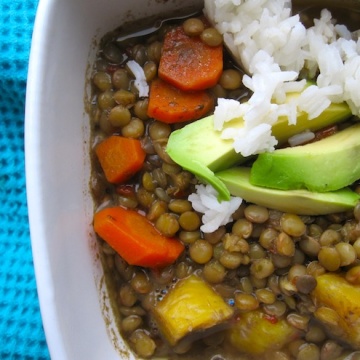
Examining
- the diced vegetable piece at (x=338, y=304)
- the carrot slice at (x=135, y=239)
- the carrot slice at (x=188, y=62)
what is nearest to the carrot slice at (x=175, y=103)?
the carrot slice at (x=188, y=62)

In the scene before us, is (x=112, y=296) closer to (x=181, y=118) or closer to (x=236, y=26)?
(x=181, y=118)

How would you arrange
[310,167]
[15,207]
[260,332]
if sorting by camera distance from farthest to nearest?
[15,207] → [260,332] → [310,167]

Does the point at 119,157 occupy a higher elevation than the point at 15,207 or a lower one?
higher

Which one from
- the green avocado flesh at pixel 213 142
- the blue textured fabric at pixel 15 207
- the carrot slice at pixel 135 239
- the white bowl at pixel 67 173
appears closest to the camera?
the white bowl at pixel 67 173

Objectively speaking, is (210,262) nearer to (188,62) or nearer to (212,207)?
(212,207)

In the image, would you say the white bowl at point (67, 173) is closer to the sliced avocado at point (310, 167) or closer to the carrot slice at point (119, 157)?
the carrot slice at point (119, 157)

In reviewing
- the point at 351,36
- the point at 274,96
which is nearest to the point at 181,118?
the point at 274,96

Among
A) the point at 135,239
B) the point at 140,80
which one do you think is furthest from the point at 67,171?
the point at 140,80
